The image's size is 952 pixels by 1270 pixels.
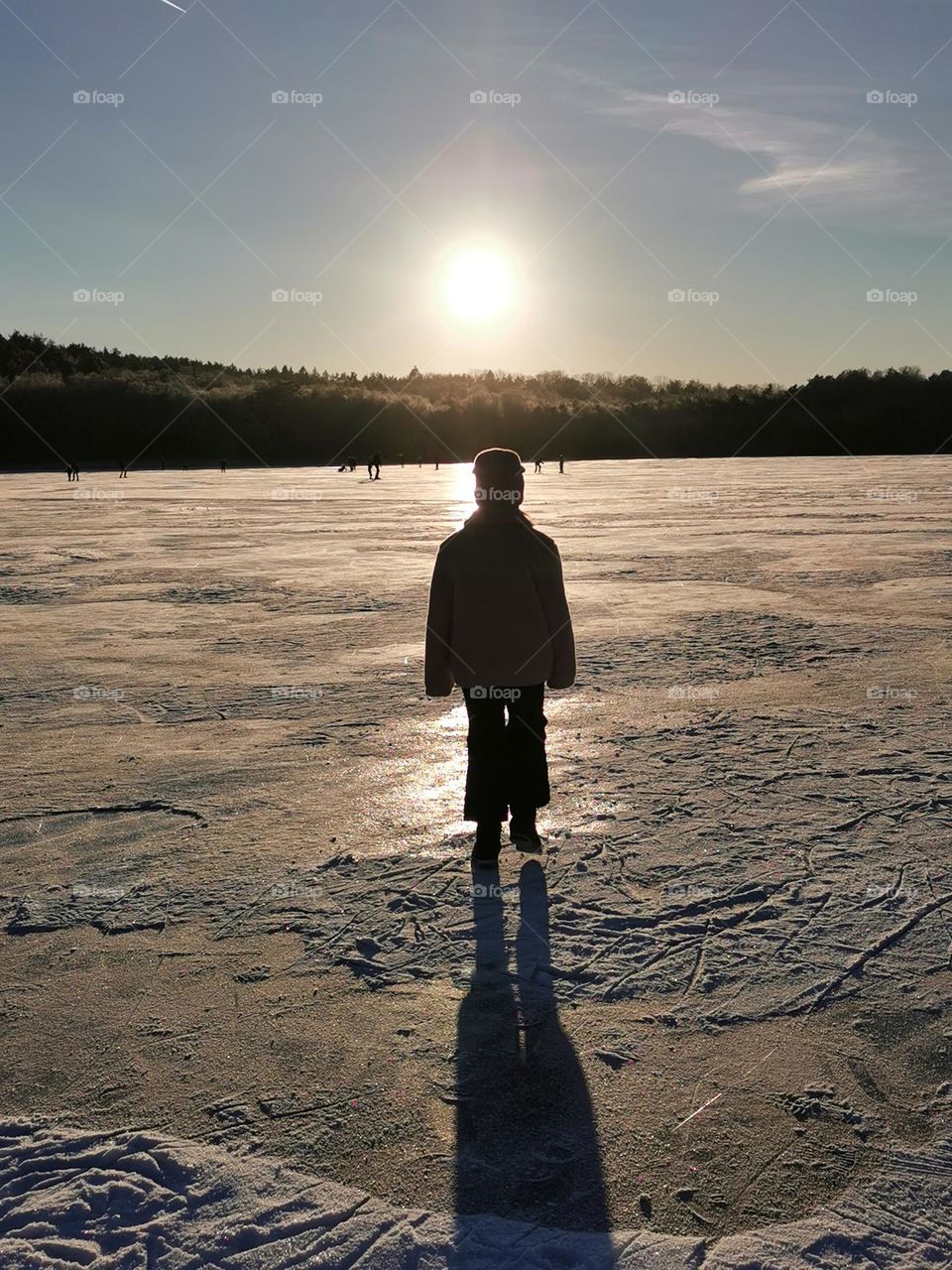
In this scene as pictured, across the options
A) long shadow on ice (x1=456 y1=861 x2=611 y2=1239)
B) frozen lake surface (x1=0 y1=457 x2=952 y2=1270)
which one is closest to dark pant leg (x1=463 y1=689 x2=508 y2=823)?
frozen lake surface (x1=0 y1=457 x2=952 y2=1270)

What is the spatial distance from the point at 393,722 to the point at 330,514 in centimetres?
1808

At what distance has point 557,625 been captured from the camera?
4004mm

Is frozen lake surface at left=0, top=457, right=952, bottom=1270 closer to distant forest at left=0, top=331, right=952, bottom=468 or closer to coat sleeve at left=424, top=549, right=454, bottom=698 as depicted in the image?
coat sleeve at left=424, top=549, right=454, bottom=698

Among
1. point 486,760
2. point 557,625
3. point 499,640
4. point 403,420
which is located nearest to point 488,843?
point 486,760

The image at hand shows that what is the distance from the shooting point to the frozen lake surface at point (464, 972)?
87.6 inches

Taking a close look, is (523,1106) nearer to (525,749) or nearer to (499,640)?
(525,749)

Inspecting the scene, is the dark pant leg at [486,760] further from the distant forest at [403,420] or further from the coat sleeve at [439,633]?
the distant forest at [403,420]

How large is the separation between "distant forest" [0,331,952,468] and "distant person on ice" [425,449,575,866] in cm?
7406

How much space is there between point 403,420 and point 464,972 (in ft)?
309

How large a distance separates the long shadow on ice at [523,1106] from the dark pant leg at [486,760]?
655 mm

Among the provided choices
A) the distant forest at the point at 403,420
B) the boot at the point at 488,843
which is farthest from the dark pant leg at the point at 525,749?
the distant forest at the point at 403,420

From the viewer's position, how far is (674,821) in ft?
14.1

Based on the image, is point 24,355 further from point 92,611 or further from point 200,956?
point 200,956

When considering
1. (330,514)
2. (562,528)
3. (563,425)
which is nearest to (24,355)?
(563,425)
